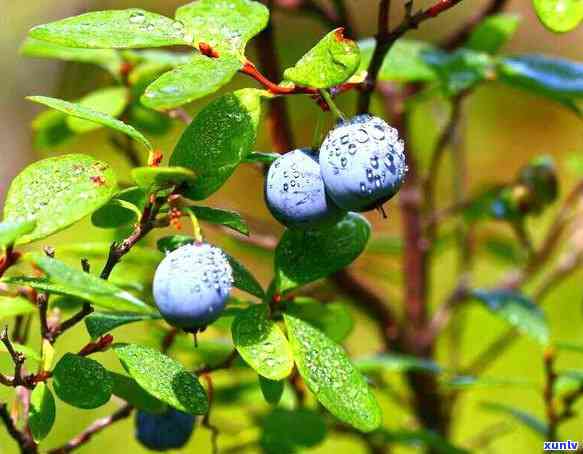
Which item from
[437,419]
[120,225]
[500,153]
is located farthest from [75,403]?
[500,153]

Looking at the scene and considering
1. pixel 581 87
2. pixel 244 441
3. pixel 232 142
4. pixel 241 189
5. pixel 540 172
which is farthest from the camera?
pixel 241 189

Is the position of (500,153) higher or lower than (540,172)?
lower

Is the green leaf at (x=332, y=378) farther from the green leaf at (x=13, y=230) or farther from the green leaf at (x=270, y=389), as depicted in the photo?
the green leaf at (x=13, y=230)

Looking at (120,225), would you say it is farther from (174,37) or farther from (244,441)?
(244,441)

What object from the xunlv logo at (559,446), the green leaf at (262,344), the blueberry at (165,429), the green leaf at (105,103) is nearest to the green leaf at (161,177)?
the green leaf at (262,344)

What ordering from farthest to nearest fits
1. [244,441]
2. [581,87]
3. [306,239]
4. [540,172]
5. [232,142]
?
[540,172] < [244,441] < [581,87] < [306,239] < [232,142]

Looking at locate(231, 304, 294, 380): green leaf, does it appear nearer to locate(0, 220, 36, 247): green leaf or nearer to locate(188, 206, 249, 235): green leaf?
locate(188, 206, 249, 235): green leaf
